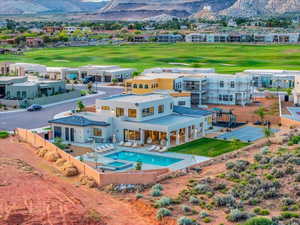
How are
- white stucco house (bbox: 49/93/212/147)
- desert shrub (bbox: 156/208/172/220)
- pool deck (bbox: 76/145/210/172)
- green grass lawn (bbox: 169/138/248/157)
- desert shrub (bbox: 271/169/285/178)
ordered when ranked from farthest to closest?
white stucco house (bbox: 49/93/212/147) < green grass lawn (bbox: 169/138/248/157) < pool deck (bbox: 76/145/210/172) < desert shrub (bbox: 271/169/285/178) < desert shrub (bbox: 156/208/172/220)

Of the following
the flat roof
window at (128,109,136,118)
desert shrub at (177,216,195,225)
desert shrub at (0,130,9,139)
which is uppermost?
the flat roof

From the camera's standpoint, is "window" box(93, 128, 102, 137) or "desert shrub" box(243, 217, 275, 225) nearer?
"desert shrub" box(243, 217, 275, 225)

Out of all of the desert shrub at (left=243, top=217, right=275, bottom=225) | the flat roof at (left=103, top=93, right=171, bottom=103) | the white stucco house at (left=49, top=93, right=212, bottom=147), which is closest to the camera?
the desert shrub at (left=243, top=217, right=275, bottom=225)

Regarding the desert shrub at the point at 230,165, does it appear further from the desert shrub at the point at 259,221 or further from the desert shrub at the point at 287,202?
the desert shrub at the point at 259,221

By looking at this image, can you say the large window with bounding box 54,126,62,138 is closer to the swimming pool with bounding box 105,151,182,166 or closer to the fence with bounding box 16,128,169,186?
the swimming pool with bounding box 105,151,182,166

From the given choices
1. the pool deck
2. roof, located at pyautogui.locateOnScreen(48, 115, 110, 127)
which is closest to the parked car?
roof, located at pyautogui.locateOnScreen(48, 115, 110, 127)

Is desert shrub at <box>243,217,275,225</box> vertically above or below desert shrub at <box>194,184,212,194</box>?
above

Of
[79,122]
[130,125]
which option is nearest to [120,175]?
[130,125]
